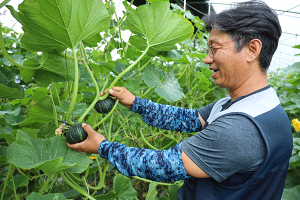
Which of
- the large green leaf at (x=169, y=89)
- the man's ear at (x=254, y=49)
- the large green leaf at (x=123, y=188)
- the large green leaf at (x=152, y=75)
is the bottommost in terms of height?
the large green leaf at (x=123, y=188)

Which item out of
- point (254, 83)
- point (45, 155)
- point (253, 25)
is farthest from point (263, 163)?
point (45, 155)

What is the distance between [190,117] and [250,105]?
1.62 feet

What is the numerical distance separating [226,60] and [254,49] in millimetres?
109

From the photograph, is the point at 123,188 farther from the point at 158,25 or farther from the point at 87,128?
the point at 158,25

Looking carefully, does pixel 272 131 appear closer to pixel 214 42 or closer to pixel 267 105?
pixel 267 105

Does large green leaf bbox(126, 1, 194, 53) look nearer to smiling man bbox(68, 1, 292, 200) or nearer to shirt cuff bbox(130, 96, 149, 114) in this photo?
smiling man bbox(68, 1, 292, 200)

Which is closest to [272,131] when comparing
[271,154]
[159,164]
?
[271,154]

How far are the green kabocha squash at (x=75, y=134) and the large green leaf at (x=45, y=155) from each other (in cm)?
5

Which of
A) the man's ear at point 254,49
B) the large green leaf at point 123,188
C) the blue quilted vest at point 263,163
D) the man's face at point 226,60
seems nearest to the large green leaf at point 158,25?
the man's face at point 226,60

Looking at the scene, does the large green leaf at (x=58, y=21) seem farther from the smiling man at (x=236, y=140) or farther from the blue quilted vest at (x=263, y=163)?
the blue quilted vest at (x=263, y=163)

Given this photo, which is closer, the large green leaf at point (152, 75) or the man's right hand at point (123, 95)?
the man's right hand at point (123, 95)

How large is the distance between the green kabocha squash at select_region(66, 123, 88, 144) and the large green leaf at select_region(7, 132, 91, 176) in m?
0.05

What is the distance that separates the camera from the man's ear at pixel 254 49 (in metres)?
0.84

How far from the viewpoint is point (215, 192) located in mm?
812
